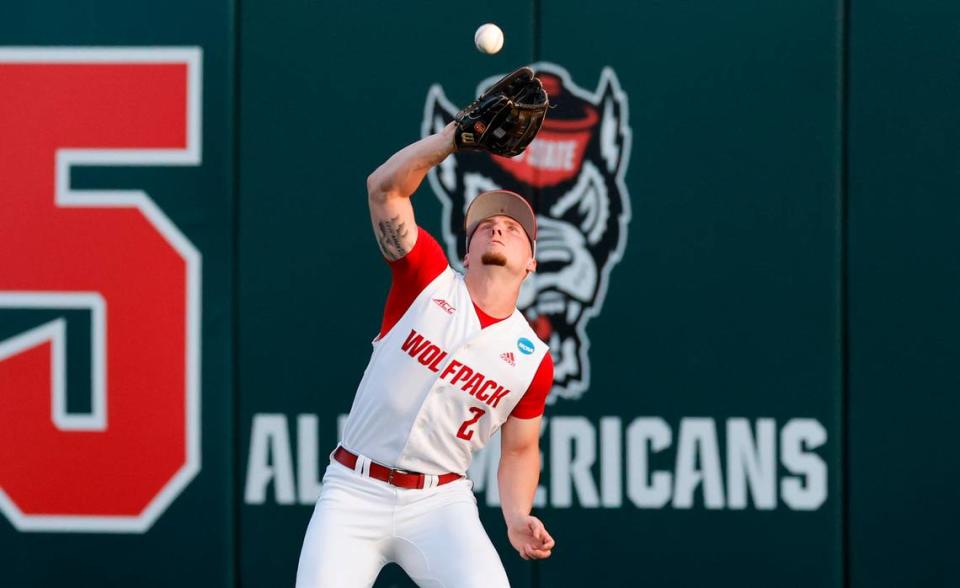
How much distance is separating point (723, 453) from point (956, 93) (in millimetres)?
1606

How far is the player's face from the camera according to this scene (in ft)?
12.1

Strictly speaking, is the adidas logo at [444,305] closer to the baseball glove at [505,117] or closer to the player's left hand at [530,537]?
the baseball glove at [505,117]

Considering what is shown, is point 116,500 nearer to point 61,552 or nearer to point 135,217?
point 61,552

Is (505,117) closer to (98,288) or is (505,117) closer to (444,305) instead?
(444,305)

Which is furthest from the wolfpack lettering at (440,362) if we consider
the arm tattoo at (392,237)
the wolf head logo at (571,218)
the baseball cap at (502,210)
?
the wolf head logo at (571,218)

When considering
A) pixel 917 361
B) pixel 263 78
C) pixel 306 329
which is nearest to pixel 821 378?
pixel 917 361

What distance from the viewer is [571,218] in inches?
190

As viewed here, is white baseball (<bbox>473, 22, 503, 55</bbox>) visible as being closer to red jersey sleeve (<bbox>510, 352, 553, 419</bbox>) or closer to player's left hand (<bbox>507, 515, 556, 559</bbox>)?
red jersey sleeve (<bbox>510, 352, 553, 419</bbox>)

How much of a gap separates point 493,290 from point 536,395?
0.34 m

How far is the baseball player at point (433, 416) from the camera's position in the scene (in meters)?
3.53

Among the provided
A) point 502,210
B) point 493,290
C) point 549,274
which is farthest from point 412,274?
point 549,274

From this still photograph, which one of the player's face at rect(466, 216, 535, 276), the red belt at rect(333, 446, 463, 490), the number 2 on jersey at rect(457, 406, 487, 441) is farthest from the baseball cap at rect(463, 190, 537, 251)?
the red belt at rect(333, 446, 463, 490)

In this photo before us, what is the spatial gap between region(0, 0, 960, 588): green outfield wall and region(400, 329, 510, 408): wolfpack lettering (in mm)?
1184

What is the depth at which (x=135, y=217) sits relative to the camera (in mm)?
4883
